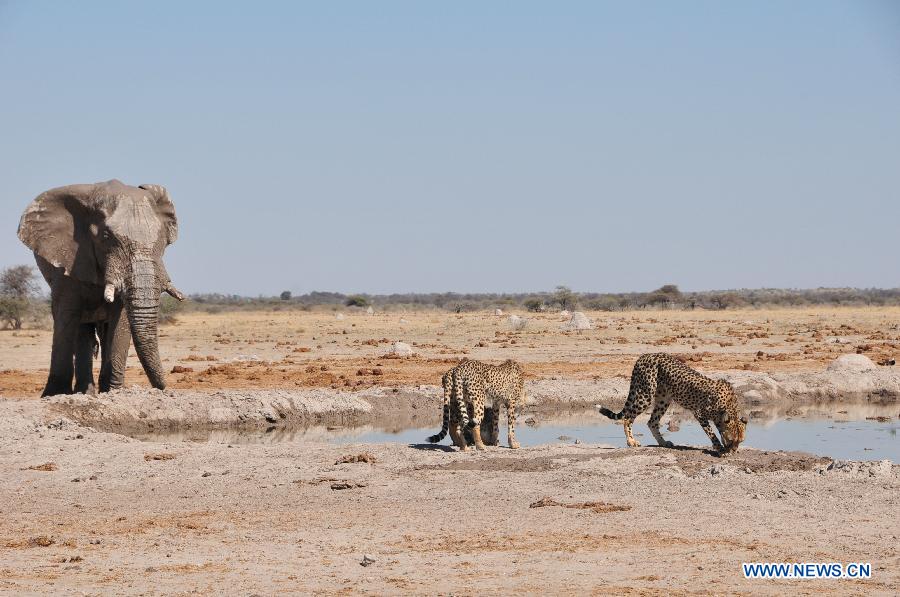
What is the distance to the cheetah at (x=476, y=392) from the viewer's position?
14.9 m

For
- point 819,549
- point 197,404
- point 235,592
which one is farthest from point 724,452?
point 197,404

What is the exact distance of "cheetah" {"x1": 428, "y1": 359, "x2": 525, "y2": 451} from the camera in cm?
1494

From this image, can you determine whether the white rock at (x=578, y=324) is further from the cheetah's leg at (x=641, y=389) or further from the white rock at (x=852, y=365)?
the cheetah's leg at (x=641, y=389)

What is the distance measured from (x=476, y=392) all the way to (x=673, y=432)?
5934 millimetres

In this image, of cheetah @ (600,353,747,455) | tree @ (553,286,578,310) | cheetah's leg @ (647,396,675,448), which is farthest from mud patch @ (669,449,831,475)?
tree @ (553,286,578,310)

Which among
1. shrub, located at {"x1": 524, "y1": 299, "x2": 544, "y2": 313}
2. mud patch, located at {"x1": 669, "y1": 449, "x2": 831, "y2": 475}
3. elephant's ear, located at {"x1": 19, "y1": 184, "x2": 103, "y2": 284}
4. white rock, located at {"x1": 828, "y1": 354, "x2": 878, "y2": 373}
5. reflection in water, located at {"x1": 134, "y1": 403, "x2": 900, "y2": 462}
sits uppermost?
elephant's ear, located at {"x1": 19, "y1": 184, "x2": 103, "y2": 284}

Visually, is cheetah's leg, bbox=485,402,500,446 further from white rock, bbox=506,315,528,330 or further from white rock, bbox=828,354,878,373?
white rock, bbox=506,315,528,330

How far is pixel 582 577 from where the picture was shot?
8.94m

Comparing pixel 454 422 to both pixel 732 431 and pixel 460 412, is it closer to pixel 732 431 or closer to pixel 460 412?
pixel 460 412

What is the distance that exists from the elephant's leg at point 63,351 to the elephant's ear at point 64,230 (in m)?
0.72

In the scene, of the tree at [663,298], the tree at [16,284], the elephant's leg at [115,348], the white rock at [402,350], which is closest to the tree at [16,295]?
the tree at [16,284]

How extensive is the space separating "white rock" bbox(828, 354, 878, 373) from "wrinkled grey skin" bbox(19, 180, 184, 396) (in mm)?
14896

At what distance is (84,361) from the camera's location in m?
20.1

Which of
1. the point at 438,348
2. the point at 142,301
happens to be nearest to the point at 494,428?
the point at 142,301
